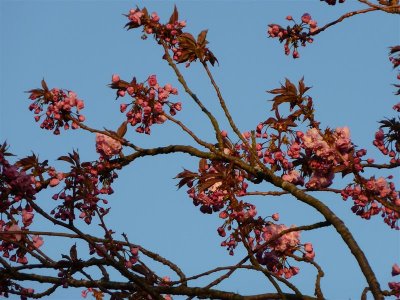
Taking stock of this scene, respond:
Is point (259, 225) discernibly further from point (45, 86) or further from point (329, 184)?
point (45, 86)

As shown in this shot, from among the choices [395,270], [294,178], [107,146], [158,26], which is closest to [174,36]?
[158,26]

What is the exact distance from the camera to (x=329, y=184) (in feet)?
20.5

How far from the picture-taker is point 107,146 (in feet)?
22.7

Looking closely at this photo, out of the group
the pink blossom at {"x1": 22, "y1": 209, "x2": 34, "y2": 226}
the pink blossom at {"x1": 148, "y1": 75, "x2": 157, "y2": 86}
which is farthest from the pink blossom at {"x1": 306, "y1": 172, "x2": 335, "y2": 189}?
the pink blossom at {"x1": 22, "y1": 209, "x2": 34, "y2": 226}

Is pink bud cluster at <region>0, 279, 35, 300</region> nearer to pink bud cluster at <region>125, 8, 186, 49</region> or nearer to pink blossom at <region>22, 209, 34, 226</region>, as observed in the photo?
pink blossom at <region>22, 209, 34, 226</region>

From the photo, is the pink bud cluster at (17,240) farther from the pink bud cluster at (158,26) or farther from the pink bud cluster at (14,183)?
the pink bud cluster at (158,26)

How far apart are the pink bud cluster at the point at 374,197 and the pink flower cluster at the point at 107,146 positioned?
84.8 inches

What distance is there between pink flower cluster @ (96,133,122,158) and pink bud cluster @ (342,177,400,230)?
2.16 m

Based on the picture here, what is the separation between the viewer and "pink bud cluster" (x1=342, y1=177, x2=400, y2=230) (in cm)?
605

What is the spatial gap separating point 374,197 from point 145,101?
2247 mm

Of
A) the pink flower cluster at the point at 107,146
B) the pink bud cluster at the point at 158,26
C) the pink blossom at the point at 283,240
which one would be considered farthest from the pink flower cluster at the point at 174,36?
the pink blossom at the point at 283,240

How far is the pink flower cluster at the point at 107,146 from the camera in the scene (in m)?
6.89

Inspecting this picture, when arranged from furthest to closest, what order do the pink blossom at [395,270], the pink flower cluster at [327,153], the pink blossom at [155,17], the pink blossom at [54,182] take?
the pink blossom at [155,17] → the pink blossom at [54,182] → the pink flower cluster at [327,153] → the pink blossom at [395,270]

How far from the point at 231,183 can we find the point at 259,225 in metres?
0.44
